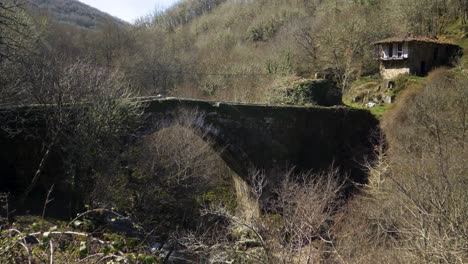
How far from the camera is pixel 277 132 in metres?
17.0

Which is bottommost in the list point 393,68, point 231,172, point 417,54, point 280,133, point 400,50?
point 231,172

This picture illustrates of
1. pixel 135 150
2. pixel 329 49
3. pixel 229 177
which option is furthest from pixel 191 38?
pixel 135 150

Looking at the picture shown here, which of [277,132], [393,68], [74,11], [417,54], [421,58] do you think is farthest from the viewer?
[74,11]

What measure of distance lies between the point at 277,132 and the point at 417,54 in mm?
11251

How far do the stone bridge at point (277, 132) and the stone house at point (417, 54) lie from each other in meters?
6.79

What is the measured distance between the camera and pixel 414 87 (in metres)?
→ 19.4

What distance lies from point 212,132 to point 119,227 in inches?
187

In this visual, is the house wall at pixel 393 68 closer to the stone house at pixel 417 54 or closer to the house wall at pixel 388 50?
the stone house at pixel 417 54

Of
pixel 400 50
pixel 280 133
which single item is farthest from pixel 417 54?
pixel 280 133

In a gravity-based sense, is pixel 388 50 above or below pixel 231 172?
above

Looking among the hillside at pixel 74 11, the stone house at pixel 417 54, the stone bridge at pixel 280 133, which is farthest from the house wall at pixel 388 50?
the hillside at pixel 74 11

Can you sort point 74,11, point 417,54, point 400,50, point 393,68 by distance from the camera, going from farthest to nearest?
point 74,11 < point 393,68 < point 400,50 < point 417,54

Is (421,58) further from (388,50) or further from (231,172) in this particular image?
(231,172)

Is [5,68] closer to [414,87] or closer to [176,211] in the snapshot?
[176,211]
